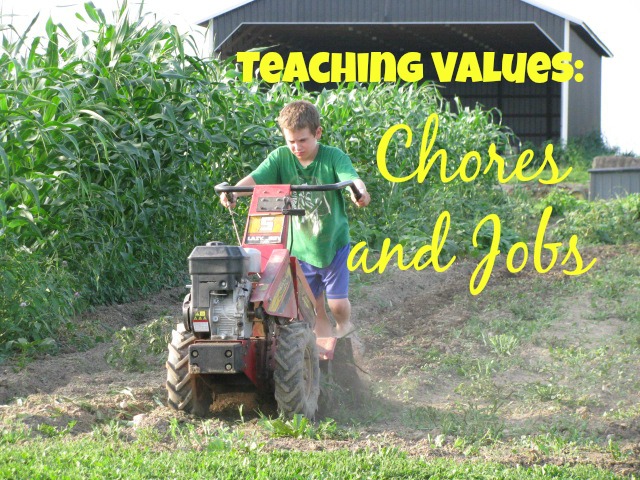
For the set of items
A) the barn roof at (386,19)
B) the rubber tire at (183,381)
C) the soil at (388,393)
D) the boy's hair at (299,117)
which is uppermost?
the barn roof at (386,19)

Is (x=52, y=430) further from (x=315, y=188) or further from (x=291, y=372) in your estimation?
(x=315, y=188)

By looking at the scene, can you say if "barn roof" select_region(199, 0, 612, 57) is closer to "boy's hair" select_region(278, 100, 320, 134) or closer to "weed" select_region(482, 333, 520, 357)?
"weed" select_region(482, 333, 520, 357)

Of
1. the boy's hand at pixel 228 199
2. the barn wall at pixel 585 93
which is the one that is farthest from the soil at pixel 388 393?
the barn wall at pixel 585 93

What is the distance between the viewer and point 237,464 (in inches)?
137

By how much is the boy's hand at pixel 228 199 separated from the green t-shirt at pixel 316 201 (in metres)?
0.24

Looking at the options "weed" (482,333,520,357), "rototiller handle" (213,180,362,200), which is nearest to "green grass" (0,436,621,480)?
"rototiller handle" (213,180,362,200)

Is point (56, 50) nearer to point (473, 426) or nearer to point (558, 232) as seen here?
point (473, 426)

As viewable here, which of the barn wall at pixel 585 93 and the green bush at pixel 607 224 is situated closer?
the green bush at pixel 607 224

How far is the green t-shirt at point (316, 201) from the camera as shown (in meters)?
4.96

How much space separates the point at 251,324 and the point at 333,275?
3.24 ft

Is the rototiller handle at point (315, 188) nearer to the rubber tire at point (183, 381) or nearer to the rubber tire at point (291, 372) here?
the rubber tire at point (291, 372)

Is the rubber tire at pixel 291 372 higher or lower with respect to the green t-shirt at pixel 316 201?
lower

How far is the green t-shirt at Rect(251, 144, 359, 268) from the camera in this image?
496 centimetres

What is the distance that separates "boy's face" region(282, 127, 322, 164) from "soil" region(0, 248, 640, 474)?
1.28 m
